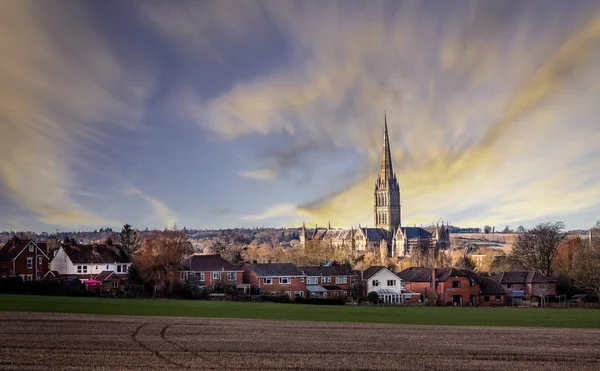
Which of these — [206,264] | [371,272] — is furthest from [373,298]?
[206,264]

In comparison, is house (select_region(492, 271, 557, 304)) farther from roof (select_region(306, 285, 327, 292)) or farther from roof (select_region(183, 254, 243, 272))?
roof (select_region(183, 254, 243, 272))

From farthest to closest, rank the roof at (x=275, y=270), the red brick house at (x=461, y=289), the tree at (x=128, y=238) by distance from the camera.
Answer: the tree at (x=128, y=238) < the roof at (x=275, y=270) < the red brick house at (x=461, y=289)

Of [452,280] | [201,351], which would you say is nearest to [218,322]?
[201,351]

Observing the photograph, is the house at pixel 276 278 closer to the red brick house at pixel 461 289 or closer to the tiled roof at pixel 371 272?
the tiled roof at pixel 371 272

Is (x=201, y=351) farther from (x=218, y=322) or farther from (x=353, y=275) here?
(x=353, y=275)

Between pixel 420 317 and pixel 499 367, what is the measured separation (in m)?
31.3

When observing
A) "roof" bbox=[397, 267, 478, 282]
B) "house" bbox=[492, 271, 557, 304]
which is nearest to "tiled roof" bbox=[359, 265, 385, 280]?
"roof" bbox=[397, 267, 478, 282]

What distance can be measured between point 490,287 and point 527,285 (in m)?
8.17

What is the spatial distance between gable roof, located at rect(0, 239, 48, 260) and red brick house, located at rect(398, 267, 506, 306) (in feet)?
193

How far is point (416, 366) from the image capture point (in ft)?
90.6

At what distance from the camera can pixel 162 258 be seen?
8531 centimetres

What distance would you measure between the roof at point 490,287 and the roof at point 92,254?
55908 millimetres

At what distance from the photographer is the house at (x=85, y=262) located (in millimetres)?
100562

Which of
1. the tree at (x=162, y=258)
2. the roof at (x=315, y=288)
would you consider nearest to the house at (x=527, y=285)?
the roof at (x=315, y=288)
